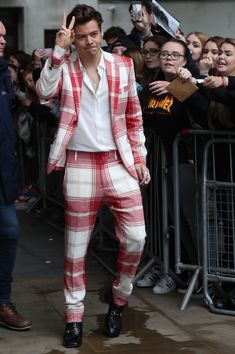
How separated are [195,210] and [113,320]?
4.26 feet

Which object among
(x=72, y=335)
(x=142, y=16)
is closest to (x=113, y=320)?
(x=72, y=335)

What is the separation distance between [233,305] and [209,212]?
72 cm

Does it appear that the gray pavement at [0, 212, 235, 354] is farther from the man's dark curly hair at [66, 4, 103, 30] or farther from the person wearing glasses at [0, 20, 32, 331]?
the man's dark curly hair at [66, 4, 103, 30]

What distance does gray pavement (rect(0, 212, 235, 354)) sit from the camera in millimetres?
5828

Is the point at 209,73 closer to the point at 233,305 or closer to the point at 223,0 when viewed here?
the point at 233,305

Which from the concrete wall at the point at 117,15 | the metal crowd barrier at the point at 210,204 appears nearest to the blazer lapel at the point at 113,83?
the metal crowd barrier at the point at 210,204

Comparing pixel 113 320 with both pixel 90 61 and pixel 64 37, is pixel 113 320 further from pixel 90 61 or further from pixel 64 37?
pixel 64 37

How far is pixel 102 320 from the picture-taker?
6379 millimetres

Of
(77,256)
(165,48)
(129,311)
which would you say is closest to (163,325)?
(129,311)

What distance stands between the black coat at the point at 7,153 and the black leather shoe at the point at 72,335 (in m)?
0.93

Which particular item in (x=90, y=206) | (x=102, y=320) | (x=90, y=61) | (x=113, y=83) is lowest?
(x=102, y=320)

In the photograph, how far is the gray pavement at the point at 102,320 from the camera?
5.83m

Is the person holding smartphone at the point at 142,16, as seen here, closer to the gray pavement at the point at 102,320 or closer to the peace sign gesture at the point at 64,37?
the gray pavement at the point at 102,320

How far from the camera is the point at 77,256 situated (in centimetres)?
584
